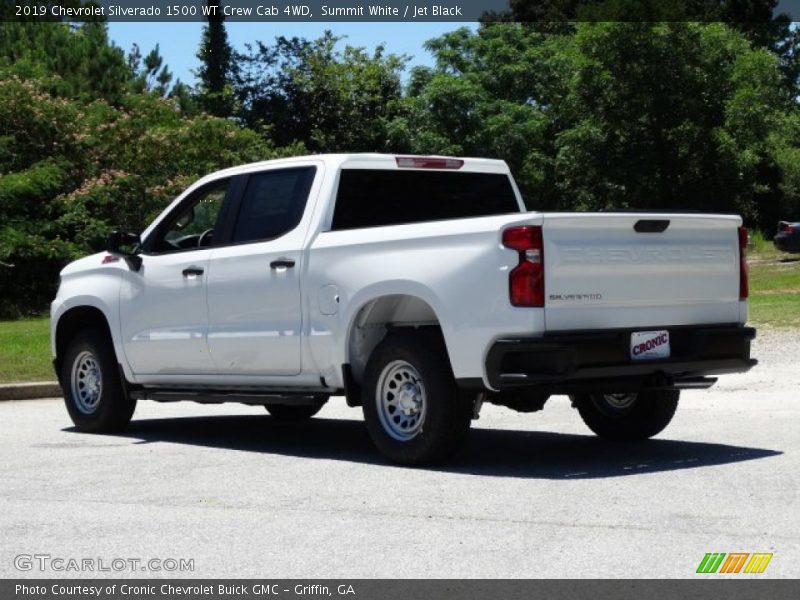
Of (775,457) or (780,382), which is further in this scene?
(780,382)

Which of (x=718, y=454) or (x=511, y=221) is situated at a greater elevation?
(x=511, y=221)

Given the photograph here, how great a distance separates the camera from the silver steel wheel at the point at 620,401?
1020 centimetres

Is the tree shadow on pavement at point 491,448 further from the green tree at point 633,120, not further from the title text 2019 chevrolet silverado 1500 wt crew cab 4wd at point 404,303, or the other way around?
the green tree at point 633,120

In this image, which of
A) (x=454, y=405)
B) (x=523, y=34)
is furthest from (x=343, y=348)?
(x=523, y=34)

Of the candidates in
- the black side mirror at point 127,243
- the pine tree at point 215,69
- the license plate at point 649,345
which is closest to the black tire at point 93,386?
the black side mirror at point 127,243

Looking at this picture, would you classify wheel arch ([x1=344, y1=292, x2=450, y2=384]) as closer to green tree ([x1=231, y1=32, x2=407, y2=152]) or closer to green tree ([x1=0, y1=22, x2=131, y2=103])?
green tree ([x1=0, y1=22, x2=131, y2=103])

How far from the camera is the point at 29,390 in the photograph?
14.9 meters

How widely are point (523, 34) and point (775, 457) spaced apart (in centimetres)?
5894

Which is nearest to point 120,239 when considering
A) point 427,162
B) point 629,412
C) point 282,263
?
point 282,263

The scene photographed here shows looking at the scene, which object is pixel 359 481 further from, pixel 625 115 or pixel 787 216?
pixel 787 216

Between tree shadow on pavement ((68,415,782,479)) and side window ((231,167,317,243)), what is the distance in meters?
1.59

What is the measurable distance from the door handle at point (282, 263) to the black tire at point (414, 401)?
1.00 m
